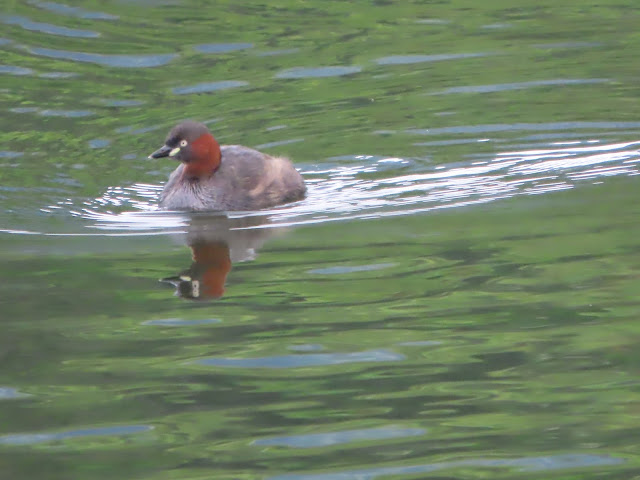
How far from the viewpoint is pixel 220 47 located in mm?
15523

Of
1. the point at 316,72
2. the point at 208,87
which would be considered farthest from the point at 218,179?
the point at 316,72

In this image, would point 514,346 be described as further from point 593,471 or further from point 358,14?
point 358,14

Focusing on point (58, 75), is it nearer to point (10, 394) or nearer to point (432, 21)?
point (432, 21)

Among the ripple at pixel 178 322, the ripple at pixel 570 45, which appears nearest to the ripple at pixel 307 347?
the ripple at pixel 178 322

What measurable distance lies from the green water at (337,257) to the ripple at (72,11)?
819 millimetres

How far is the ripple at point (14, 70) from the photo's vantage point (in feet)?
49.2

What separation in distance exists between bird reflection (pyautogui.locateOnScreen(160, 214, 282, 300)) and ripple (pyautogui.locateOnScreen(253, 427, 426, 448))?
7.11ft

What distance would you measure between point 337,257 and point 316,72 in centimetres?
636

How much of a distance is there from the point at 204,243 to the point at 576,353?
11.2 ft

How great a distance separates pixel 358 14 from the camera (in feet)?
53.6

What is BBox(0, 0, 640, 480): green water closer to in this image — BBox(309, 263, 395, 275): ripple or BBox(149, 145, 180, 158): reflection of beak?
BBox(309, 263, 395, 275): ripple

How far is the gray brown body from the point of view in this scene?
10.4 metres

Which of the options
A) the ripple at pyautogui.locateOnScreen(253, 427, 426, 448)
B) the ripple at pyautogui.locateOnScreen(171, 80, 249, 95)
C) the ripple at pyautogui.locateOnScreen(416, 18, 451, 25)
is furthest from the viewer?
the ripple at pyautogui.locateOnScreen(416, 18, 451, 25)

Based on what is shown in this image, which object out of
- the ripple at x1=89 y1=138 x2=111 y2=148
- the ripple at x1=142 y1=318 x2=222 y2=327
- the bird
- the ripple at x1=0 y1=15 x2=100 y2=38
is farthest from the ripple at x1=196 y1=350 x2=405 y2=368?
the ripple at x1=0 y1=15 x2=100 y2=38
